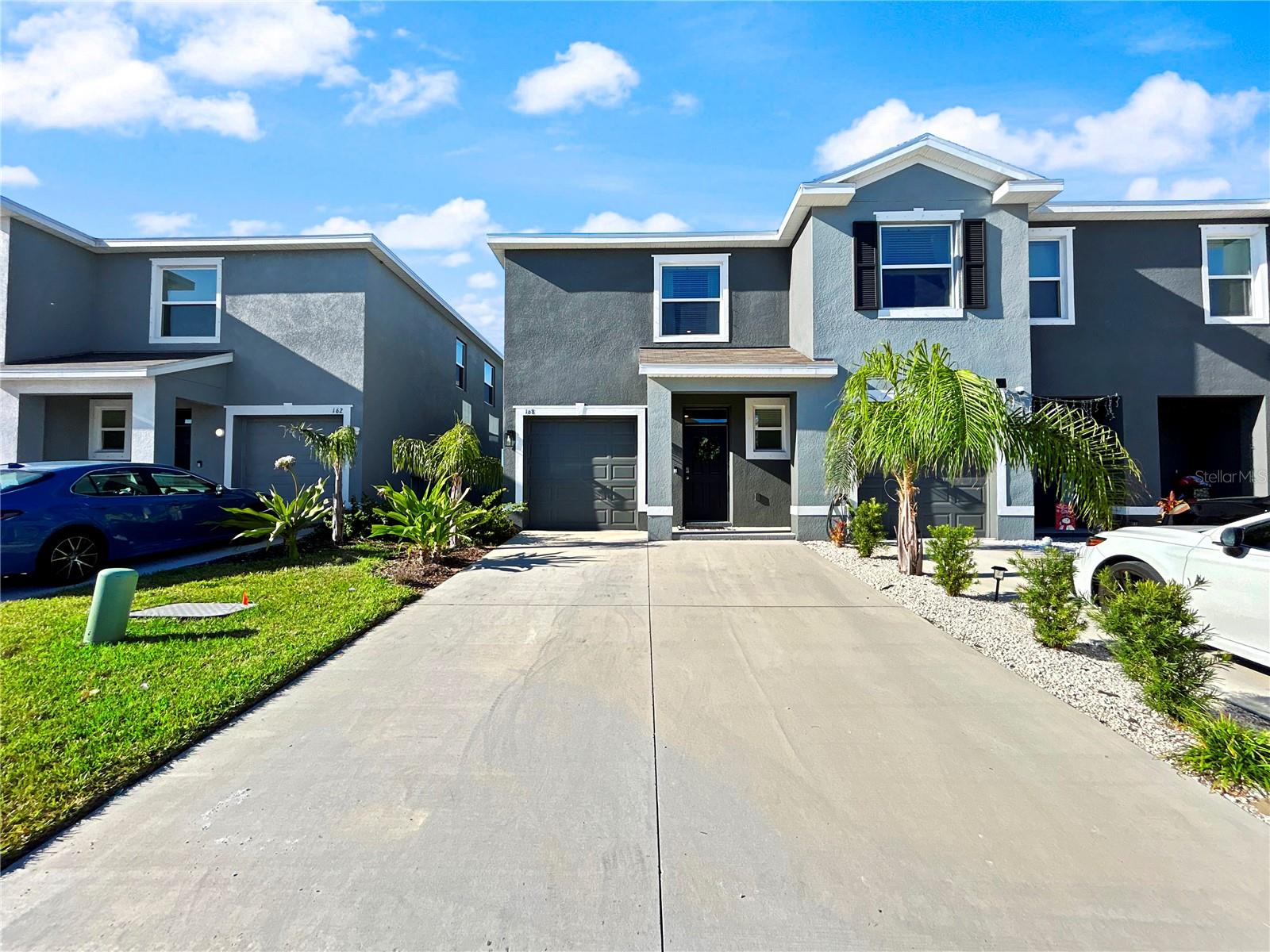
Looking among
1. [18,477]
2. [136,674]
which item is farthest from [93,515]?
[136,674]

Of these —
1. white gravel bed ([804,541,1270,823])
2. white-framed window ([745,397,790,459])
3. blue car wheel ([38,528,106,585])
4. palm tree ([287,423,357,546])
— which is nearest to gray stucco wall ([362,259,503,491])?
palm tree ([287,423,357,546])

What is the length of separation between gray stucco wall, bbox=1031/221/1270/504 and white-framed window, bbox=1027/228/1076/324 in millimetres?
197

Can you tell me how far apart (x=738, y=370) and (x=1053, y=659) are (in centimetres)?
683

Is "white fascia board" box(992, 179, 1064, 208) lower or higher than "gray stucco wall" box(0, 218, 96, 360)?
higher

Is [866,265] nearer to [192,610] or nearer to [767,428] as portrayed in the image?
[767,428]

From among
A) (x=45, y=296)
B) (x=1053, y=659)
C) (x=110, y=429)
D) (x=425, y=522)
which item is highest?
(x=45, y=296)

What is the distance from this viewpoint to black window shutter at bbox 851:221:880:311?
1123 cm

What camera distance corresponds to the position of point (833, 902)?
235 cm

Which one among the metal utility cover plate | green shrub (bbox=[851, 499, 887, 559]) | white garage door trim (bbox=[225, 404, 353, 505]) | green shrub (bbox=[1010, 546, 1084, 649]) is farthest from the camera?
white garage door trim (bbox=[225, 404, 353, 505])

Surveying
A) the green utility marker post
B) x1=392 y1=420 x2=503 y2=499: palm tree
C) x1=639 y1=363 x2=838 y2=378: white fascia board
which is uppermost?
x1=639 y1=363 x2=838 y2=378: white fascia board

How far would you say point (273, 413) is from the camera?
13.0 m

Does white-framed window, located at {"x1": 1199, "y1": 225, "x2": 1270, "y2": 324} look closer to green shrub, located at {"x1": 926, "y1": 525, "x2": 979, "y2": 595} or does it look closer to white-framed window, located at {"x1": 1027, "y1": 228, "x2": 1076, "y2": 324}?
white-framed window, located at {"x1": 1027, "y1": 228, "x2": 1076, "y2": 324}

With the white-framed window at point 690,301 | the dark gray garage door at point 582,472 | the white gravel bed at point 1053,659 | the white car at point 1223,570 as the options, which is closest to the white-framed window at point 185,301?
the dark gray garage door at point 582,472

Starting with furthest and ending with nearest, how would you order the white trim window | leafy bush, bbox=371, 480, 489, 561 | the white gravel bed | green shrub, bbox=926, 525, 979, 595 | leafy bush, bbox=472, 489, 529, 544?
the white trim window
leafy bush, bbox=472, 489, 529, 544
leafy bush, bbox=371, 480, 489, 561
green shrub, bbox=926, 525, 979, 595
the white gravel bed
